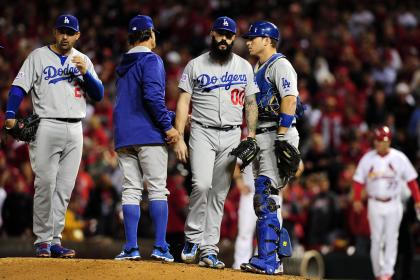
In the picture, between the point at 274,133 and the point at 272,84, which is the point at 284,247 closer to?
the point at 274,133

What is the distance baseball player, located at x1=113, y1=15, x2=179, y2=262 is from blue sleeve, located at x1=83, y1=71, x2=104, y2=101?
36 cm

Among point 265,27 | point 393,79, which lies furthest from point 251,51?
point 393,79

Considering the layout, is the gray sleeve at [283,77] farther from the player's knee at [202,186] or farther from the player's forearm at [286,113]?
the player's knee at [202,186]

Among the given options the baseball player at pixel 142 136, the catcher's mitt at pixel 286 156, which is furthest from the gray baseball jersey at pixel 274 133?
the baseball player at pixel 142 136

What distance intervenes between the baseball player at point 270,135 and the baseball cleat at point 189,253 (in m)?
0.47

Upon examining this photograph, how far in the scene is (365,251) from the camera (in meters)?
15.3

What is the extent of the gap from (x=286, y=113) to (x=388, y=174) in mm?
4759

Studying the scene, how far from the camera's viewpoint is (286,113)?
898 centimetres

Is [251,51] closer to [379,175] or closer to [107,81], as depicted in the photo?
[379,175]

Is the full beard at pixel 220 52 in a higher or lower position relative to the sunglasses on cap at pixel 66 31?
lower

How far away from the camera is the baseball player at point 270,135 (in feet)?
29.5

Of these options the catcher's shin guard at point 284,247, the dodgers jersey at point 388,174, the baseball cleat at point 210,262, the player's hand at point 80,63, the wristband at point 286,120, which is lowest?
the baseball cleat at point 210,262

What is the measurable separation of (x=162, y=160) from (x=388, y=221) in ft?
17.0

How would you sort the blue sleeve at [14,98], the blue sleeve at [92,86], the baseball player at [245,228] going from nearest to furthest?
the blue sleeve at [14,98]
the blue sleeve at [92,86]
the baseball player at [245,228]
